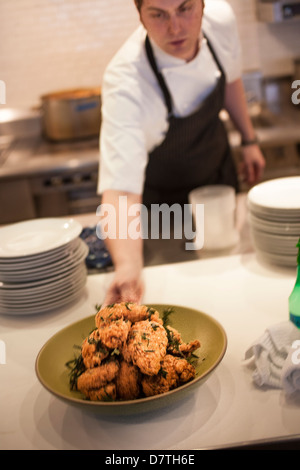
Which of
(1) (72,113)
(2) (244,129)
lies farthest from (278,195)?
(1) (72,113)

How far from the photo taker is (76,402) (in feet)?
2.86

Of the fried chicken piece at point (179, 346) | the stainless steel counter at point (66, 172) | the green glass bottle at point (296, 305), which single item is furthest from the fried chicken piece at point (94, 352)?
the stainless steel counter at point (66, 172)

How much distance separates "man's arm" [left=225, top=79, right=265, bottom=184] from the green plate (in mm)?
1173

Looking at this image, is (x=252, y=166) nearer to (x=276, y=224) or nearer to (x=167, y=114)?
(x=167, y=114)

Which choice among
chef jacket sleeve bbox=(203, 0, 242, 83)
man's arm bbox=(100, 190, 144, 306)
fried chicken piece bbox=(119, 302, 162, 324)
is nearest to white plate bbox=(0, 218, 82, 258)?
man's arm bbox=(100, 190, 144, 306)

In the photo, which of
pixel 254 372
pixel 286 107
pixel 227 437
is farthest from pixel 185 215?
pixel 286 107

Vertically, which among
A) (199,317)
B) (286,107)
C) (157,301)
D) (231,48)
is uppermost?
(231,48)

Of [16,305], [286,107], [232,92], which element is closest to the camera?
[16,305]

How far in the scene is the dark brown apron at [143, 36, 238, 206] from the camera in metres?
1.97

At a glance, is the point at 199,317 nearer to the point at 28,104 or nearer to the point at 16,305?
the point at 16,305

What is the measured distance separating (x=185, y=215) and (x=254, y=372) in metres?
0.98

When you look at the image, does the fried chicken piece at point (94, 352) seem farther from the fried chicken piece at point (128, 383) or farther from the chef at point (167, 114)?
the chef at point (167, 114)

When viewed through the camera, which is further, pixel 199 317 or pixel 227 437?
pixel 199 317

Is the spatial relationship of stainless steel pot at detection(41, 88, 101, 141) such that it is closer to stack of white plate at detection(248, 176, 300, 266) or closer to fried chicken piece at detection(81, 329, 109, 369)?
stack of white plate at detection(248, 176, 300, 266)
